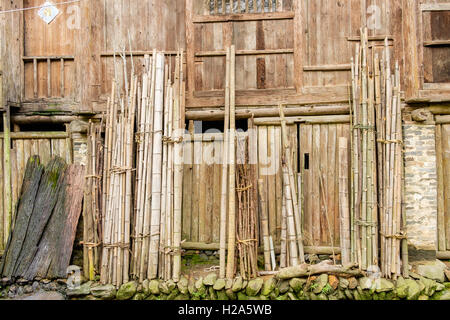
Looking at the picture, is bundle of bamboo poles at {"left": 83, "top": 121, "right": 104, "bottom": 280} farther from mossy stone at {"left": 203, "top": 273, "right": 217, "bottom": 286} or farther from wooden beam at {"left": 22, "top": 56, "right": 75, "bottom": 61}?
mossy stone at {"left": 203, "top": 273, "right": 217, "bottom": 286}

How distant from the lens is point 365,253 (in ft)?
15.1

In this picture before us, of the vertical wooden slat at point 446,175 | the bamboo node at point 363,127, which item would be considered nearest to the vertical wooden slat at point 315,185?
the bamboo node at point 363,127

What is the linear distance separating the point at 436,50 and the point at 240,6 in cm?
340

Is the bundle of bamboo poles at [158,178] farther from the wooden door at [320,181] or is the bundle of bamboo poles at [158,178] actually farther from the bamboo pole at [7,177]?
the bamboo pole at [7,177]

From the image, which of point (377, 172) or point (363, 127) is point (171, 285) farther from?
point (363, 127)

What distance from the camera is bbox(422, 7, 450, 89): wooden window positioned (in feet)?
16.7

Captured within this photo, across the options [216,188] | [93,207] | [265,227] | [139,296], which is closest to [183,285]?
[139,296]

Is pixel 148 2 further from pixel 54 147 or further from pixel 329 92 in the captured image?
pixel 329 92

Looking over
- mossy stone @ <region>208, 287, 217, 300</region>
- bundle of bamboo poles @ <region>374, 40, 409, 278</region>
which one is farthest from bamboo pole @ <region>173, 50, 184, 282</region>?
bundle of bamboo poles @ <region>374, 40, 409, 278</region>

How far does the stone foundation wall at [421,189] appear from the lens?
4.94 m

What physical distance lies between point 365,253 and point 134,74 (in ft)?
15.7

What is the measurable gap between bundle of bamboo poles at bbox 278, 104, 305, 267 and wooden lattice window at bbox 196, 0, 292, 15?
72.8 inches
